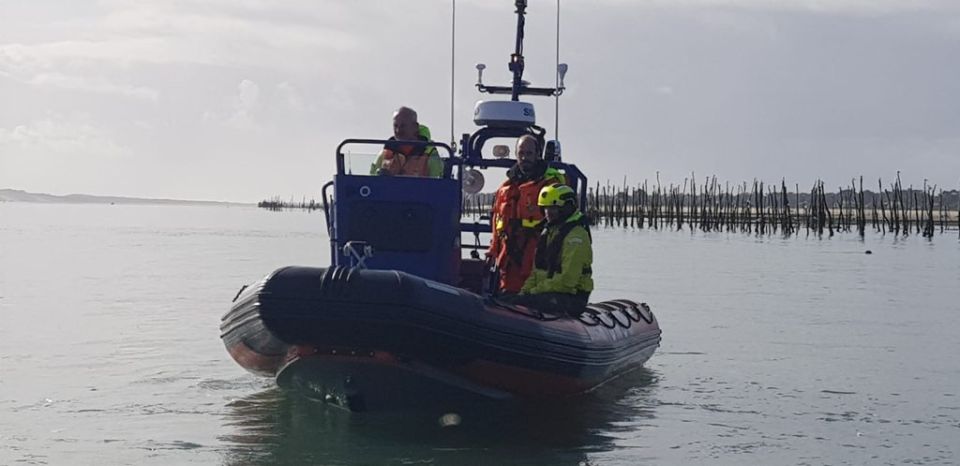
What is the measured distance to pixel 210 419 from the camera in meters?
10.8

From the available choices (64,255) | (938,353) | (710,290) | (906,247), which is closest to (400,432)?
(938,353)

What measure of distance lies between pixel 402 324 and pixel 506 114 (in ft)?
12.5

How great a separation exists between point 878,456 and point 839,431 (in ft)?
2.98

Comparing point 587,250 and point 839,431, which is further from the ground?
point 587,250

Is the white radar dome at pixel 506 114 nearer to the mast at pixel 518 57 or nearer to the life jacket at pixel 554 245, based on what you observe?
the mast at pixel 518 57

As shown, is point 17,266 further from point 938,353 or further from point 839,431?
point 839,431

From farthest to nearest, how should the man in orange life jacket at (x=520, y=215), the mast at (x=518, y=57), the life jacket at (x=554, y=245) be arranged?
the mast at (x=518, y=57) < the man in orange life jacket at (x=520, y=215) < the life jacket at (x=554, y=245)

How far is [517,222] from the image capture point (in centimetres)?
1080

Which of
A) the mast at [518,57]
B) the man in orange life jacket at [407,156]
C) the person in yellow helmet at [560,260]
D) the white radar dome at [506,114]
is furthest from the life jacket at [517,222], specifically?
the mast at [518,57]

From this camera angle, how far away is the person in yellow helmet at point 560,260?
10328mm

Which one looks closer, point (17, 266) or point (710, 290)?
point (710, 290)

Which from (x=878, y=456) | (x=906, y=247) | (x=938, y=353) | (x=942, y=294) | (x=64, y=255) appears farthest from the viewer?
(x=906, y=247)

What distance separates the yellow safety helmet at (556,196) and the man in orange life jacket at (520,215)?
0.86ft

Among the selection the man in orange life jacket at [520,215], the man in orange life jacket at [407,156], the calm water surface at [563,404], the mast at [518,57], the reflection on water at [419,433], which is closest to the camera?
the reflection on water at [419,433]
